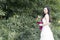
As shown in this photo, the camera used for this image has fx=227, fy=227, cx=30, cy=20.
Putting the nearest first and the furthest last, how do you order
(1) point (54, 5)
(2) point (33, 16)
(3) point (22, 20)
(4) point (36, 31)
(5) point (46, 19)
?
(5) point (46, 19) < (4) point (36, 31) < (3) point (22, 20) < (2) point (33, 16) < (1) point (54, 5)

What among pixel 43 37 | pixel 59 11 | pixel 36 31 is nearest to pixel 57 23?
pixel 59 11

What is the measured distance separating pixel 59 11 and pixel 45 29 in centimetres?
546

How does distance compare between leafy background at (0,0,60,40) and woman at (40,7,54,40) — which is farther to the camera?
leafy background at (0,0,60,40)

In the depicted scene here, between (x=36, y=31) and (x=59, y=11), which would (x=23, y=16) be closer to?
(x=36, y=31)

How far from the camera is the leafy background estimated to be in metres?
9.20

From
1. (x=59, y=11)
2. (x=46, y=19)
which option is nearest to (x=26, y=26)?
(x=46, y=19)

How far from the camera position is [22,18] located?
10797mm

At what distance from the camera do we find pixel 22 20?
1055 cm

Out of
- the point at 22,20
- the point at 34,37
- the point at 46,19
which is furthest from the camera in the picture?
the point at 22,20

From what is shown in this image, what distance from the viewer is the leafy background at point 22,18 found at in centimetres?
920

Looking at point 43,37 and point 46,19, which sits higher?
point 46,19

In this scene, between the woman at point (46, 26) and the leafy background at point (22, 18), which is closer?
the woman at point (46, 26)

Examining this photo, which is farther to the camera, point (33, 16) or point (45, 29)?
point (33, 16)

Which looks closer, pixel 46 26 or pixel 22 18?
pixel 46 26
